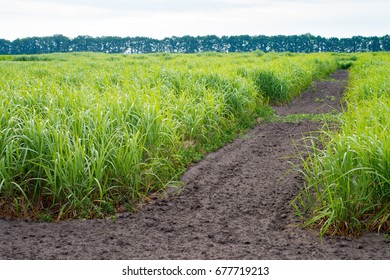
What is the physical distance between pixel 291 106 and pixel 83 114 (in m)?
7.80

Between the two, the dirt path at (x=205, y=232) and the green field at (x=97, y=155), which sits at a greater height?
the green field at (x=97, y=155)

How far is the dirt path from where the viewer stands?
145 inches

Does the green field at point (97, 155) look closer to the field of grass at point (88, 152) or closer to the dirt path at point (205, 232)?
the field of grass at point (88, 152)

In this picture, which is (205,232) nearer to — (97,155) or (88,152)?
(97,155)

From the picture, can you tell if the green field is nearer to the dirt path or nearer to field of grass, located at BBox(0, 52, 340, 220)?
field of grass, located at BBox(0, 52, 340, 220)

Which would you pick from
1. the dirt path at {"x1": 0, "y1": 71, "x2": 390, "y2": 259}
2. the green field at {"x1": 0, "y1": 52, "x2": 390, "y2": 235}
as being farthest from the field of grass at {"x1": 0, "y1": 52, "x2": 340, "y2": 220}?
the dirt path at {"x1": 0, "y1": 71, "x2": 390, "y2": 259}

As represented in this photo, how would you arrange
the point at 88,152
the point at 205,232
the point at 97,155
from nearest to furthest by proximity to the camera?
the point at 205,232, the point at 97,155, the point at 88,152

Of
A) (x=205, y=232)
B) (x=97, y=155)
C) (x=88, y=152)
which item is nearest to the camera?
(x=205, y=232)

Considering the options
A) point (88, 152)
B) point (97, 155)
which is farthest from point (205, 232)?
point (88, 152)

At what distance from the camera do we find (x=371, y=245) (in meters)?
3.75

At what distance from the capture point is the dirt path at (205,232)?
3.69m

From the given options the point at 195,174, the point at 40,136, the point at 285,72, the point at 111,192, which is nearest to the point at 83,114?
the point at 40,136

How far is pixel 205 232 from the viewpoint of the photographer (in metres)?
4.20

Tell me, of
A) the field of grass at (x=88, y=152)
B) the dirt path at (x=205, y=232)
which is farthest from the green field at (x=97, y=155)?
the dirt path at (x=205, y=232)
